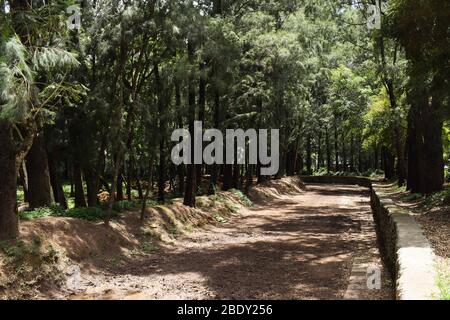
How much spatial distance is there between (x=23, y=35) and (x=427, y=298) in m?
8.05

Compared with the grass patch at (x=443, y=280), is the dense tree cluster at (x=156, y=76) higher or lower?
higher

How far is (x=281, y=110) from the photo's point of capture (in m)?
30.3

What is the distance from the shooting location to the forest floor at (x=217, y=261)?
8.73 m

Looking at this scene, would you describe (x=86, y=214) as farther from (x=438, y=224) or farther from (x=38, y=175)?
(x=438, y=224)

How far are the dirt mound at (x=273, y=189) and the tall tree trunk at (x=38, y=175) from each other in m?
13.4

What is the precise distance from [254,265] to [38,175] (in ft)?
24.5

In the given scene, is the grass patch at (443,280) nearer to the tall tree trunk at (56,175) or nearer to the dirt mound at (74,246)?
the dirt mound at (74,246)

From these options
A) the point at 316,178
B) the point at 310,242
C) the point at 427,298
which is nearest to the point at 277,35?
the point at 310,242

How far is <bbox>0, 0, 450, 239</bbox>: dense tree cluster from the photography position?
29.1 feet

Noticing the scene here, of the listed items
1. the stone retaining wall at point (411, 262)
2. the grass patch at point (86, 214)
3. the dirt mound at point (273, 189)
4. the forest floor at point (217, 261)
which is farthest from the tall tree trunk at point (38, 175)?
the dirt mound at point (273, 189)

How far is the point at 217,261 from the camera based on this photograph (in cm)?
1164

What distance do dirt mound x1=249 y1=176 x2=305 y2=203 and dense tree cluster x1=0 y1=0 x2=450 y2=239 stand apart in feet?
5.90

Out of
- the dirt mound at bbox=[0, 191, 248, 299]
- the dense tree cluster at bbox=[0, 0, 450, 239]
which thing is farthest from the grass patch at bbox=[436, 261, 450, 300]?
the dirt mound at bbox=[0, 191, 248, 299]

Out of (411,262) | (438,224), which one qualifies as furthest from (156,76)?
(411,262)
